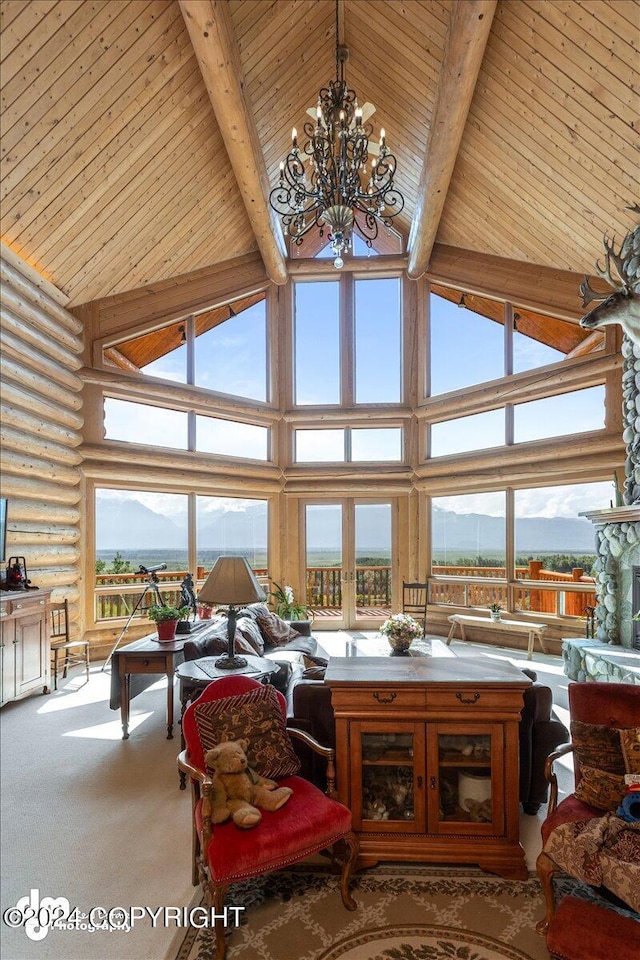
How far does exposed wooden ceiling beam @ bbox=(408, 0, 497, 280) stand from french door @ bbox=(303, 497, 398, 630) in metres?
4.48

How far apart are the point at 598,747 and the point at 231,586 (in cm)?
223

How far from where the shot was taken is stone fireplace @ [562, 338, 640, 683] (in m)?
5.38

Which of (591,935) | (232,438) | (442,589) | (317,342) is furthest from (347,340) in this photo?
(591,935)

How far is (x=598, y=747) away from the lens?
240cm

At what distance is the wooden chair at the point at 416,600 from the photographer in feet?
26.7

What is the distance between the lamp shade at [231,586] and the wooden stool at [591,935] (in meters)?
2.17

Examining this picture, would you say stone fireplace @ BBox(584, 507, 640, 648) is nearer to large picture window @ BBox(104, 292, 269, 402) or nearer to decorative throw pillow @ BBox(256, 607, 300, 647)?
decorative throw pillow @ BBox(256, 607, 300, 647)

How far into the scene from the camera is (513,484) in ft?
25.1

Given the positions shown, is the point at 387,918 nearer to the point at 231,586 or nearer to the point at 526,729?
the point at 526,729

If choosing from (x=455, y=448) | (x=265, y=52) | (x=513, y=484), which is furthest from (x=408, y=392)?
(x=265, y=52)

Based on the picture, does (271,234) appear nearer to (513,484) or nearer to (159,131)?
(159,131)

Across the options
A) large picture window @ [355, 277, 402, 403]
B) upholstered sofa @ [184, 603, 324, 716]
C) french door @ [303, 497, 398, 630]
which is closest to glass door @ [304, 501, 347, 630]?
french door @ [303, 497, 398, 630]

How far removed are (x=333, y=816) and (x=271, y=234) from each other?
23.9 feet

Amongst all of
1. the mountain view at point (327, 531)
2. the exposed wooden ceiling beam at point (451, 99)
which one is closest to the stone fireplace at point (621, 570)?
the mountain view at point (327, 531)
